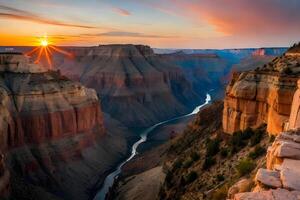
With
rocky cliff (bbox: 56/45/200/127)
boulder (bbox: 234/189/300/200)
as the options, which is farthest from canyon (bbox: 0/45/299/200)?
rocky cliff (bbox: 56/45/200/127)

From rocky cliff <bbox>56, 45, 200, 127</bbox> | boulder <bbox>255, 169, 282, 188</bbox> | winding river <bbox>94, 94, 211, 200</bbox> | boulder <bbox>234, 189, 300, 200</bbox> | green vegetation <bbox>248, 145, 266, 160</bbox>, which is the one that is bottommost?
winding river <bbox>94, 94, 211, 200</bbox>

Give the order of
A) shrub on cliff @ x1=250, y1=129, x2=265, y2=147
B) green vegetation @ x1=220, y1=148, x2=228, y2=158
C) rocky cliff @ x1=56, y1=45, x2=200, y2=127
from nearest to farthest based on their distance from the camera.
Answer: shrub on cliff @ x1=250, y1=129, x2=265, y2=147, green vegetation @ x1=220, y1=148, x2=228, y2=158, rocky cliff @ x1=56, y1=45, x2=200, y2=127


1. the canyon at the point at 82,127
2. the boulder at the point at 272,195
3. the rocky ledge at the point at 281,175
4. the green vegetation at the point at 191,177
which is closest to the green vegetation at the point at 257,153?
the canyon at the point at 82,127

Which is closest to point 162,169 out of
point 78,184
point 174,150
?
point 174,150

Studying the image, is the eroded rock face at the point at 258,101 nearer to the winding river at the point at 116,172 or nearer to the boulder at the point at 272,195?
the boulder at the point at 272,195

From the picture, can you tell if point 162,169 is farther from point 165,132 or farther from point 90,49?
point 90,49

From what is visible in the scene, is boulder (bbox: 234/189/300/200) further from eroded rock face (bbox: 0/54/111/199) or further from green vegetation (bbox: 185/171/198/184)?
eroded rock face (bbox: 0/54/111/199)

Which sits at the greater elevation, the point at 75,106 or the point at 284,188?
the point at 284,188
